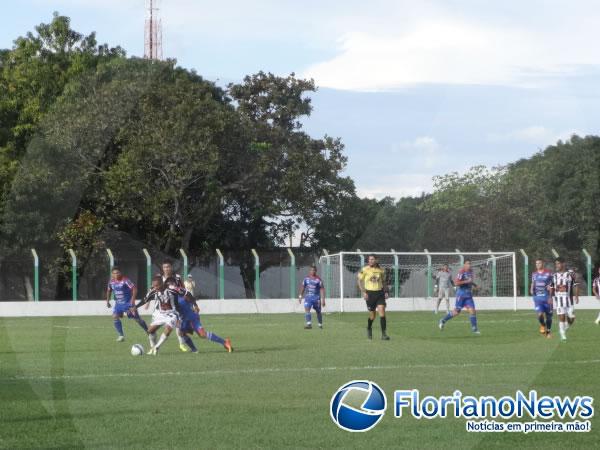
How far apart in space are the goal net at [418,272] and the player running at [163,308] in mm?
27776

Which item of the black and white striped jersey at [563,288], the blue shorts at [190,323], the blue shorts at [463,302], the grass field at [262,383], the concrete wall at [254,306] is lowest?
the grass field at [262,383]

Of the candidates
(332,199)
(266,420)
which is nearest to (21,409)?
(266,420)

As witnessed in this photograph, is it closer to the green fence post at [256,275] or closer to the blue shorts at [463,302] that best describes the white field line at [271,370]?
the blue shorts at [463,302]

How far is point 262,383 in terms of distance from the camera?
56.3 ft

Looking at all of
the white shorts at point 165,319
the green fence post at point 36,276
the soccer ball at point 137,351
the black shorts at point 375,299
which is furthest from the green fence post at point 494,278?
the soccer ball at point 137,351

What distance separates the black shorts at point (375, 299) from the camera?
2816cm

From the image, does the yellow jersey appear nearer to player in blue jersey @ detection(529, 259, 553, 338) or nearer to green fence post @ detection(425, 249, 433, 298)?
player in blue jersey @ detection(529, 259, 553, 338)

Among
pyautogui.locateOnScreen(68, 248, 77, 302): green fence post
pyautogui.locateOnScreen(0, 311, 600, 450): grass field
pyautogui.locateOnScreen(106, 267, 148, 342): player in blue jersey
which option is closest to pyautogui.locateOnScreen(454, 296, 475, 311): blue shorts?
pyautogui.locateOnScreen(0, 311, 600, 450): grass field

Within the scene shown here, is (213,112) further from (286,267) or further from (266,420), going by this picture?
(266,420)

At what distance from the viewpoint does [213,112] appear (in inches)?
2190

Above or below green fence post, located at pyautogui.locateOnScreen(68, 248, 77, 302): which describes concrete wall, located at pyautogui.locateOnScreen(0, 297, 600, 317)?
below

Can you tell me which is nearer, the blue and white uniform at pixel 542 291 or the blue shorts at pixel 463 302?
the blue and white uniform at pixel 542 291

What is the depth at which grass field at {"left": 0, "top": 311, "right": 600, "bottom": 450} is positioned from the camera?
1218 centimetres

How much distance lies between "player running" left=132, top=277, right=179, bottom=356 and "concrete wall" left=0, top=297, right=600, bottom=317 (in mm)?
24157
